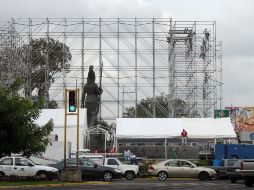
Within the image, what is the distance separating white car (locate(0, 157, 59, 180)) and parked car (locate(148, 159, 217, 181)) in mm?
6250

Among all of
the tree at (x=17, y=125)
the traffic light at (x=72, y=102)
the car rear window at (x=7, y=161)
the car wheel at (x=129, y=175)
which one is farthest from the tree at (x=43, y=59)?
the traffic light at (x=72, y=102)

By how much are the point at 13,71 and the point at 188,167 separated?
29.5 m

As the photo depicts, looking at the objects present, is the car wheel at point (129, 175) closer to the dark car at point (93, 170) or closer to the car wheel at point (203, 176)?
the dark car at point (93, 170)

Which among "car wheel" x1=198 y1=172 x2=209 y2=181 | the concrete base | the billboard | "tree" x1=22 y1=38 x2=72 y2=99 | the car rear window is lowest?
"car wheel" x1=198 y1=172 x2=209 y2=181

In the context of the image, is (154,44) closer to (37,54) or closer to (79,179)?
(37,54)

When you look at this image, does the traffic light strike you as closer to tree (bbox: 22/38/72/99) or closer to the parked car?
the parked car

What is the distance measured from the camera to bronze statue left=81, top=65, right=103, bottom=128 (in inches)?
2039

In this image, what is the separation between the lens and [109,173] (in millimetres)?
32594

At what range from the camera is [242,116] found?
75.9 m

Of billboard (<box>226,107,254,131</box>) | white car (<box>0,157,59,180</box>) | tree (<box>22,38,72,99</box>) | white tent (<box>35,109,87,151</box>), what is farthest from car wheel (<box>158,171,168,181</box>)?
billboard (<box>226,107,254,131</box>)

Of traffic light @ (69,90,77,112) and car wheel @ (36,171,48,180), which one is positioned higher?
traffic light @ (69,90,77,112)

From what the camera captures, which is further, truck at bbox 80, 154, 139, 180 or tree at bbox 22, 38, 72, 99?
tree at bbox 22, 38, 72, 99

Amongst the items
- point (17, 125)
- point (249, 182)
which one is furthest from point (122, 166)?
point (249, 182)

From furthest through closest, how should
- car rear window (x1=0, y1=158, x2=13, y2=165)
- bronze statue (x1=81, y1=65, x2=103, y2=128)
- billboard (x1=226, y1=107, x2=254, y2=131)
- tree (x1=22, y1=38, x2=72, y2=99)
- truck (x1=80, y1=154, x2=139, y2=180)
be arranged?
billboard (x1=226, y1=107, x2=254, y2=131) < tree (x1=22, y1=38, x2=72, y2=99) < bronze statue (x1=81, y1=65, x2=103, y2=128) < truck (x1=80, y1=154, x2=139, y2=180) < car rear window (x1=0, y1=158, x2=13, y2=165)
